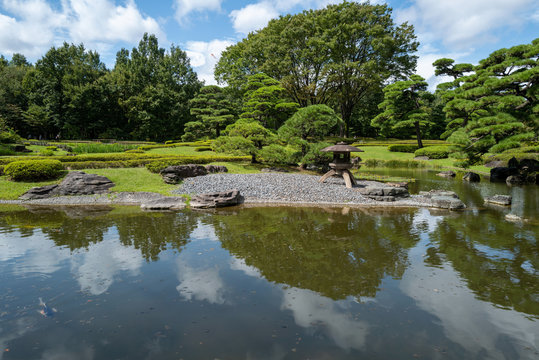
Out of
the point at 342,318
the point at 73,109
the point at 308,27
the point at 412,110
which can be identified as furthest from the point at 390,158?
the point at 73,109

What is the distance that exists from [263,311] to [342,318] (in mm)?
1341

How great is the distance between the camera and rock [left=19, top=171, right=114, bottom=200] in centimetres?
1416

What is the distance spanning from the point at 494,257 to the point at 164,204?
1210 cm

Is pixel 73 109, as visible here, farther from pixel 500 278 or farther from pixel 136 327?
pixel 500 278

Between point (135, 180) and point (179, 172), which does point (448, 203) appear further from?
point (135, 180)

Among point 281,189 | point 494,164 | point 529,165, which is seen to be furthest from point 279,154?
point 494,164

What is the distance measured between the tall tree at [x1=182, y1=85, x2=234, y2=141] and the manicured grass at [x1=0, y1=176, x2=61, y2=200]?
2249 centimetres

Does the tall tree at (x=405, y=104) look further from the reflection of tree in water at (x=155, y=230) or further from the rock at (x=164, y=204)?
the reflection of tree in water at (x=155, y=230)

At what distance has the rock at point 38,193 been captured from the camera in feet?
46.0

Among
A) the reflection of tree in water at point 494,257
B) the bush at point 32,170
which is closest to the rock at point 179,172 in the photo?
the bush at point 32,170

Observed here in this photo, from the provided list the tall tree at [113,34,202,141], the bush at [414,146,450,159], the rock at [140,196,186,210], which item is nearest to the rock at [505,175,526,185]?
the bush at [414,146,450,159]

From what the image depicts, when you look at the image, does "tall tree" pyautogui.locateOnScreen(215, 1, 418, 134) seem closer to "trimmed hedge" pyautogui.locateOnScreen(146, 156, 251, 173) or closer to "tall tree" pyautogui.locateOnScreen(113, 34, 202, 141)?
"tall tree" pyautogui.locateOnScreen(113, 34, 202, 141)

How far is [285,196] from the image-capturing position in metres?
14.6

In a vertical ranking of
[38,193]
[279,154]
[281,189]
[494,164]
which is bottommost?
[281,189]
